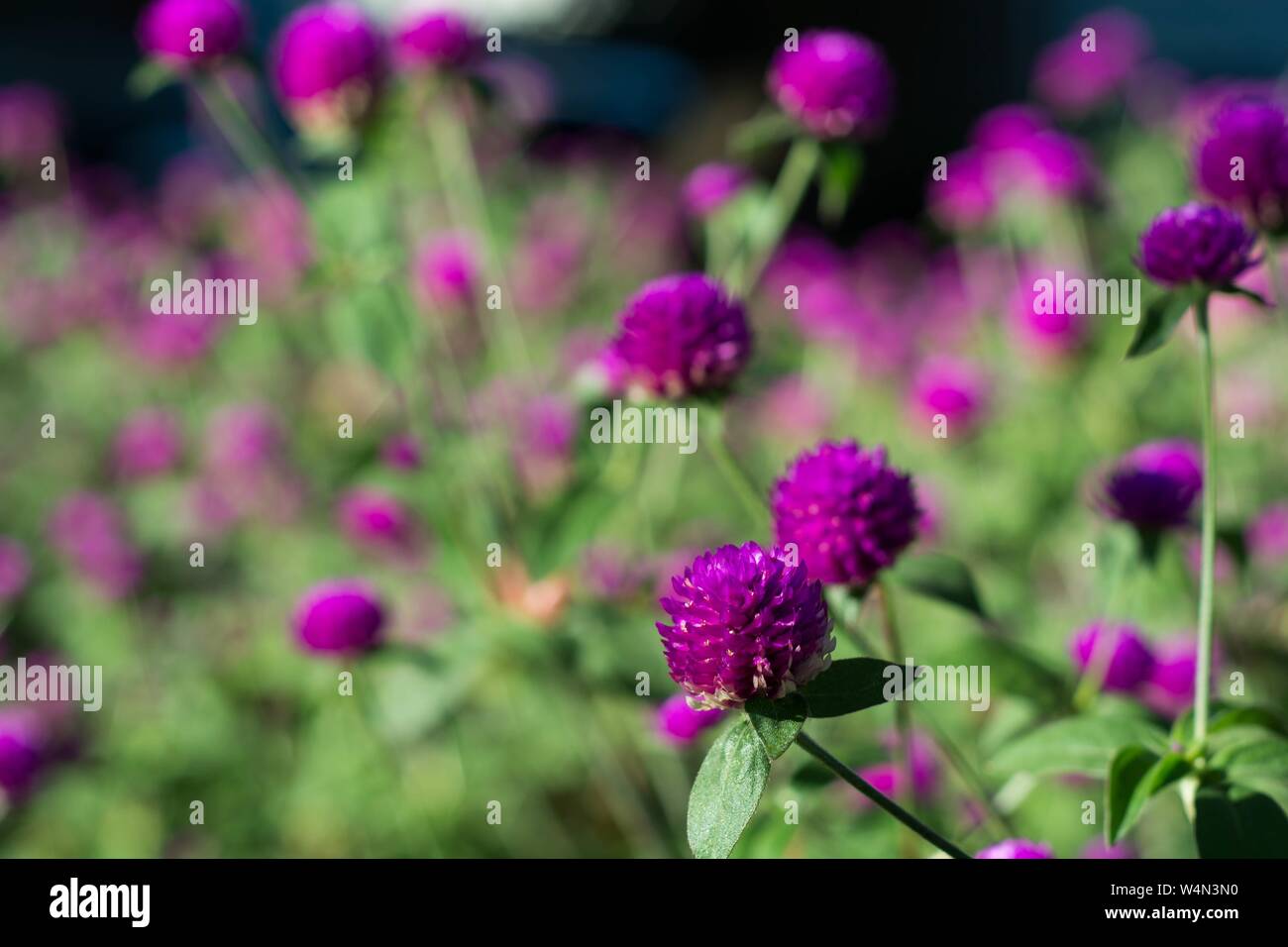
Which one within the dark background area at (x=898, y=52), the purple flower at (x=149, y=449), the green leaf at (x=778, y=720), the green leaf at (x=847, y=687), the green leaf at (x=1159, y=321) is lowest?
the green leaf at (x=778, y=720)

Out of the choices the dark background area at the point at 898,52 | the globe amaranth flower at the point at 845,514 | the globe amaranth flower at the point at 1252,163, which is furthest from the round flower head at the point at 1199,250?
the dark background area at the point at 898,52

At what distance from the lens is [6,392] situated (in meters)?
3.46

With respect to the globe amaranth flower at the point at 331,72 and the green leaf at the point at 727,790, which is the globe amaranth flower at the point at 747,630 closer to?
the green leaf at the point at 727,790

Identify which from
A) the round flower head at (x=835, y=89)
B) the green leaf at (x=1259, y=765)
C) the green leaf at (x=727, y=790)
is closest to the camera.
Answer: the green leaf at (x=727, y=790)

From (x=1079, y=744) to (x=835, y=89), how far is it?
81 cm

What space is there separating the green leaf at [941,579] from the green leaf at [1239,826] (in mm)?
209

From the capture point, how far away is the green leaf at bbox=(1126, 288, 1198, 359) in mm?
891

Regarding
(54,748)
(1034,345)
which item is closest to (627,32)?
(1034,345)

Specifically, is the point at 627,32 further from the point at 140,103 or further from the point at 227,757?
the point at 227,757

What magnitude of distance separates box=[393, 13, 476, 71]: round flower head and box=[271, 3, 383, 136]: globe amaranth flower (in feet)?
0.11

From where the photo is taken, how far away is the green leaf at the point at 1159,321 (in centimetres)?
89
